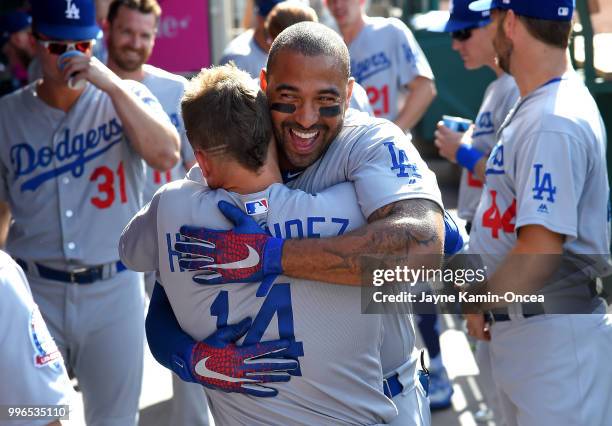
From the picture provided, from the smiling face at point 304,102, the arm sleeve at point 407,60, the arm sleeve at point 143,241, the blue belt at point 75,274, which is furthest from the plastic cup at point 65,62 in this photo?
the arm sleeve at point 407,60

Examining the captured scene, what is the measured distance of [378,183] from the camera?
2.22m

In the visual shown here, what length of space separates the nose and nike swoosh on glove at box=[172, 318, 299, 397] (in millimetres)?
547

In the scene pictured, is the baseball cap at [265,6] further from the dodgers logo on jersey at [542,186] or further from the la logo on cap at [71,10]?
the dodgers logo on jersey at [542,186]

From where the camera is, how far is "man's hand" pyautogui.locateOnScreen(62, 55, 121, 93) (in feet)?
11.7

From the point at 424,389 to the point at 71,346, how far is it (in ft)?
5.60

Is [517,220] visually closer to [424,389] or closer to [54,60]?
[424,389]

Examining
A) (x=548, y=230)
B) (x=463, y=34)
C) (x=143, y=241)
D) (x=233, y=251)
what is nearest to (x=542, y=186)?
(x=548, y=230)

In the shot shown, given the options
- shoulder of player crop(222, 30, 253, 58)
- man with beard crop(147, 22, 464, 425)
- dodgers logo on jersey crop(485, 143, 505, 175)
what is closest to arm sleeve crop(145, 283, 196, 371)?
man with beard crop(147, 22, 464, 425)

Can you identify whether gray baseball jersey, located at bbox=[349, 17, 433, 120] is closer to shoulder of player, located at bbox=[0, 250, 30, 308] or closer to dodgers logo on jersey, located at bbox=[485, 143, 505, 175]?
dodgers logo on jersey, located at bbox=[485, 143, 505, 175]

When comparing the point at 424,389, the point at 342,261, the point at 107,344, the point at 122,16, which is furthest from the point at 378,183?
the point at 122,16

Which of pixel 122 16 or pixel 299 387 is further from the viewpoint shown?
pixel 122 16

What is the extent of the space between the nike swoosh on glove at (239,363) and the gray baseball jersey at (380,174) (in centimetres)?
36

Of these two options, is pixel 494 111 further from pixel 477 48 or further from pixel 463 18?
pixel 463 18

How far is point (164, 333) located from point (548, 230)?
130 cm
